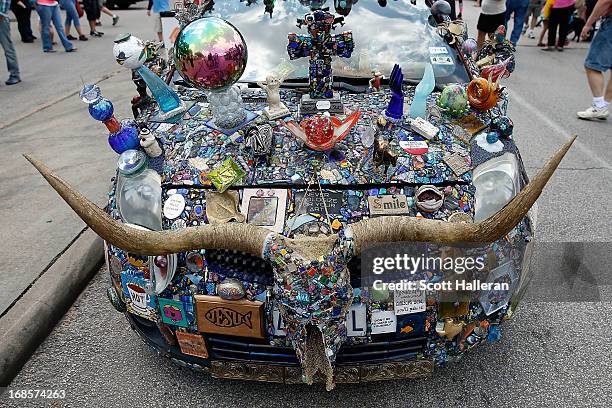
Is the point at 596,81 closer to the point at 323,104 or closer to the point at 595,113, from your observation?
the point at 595,113

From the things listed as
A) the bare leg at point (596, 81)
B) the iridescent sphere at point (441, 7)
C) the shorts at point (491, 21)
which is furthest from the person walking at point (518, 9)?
the iridescent sphere at point (441, 7)

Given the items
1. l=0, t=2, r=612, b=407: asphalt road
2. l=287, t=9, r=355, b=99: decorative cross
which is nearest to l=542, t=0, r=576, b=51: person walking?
l=0, t=2, r=612, b=407: asphalt road

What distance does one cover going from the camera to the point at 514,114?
760 cm

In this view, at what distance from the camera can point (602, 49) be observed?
7.00 m

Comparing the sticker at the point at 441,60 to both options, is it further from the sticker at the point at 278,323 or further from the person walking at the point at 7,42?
the person walking at the point at 7,42

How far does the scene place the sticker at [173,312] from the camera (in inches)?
95.7

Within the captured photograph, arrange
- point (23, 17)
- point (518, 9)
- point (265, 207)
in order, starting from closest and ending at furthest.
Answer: point (265, 207) < point (518, 9) < point (23, 17)

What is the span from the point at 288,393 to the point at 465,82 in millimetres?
2198

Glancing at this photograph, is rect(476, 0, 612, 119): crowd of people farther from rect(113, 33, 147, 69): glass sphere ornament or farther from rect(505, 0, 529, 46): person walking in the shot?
rect(113, 33, 147, 69): glass sphere ornament

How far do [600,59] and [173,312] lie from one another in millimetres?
6966

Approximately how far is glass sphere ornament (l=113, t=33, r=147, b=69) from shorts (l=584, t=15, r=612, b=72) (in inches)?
253

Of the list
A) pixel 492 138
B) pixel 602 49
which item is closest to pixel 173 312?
pixel 492 138

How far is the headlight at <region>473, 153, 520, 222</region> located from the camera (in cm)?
245

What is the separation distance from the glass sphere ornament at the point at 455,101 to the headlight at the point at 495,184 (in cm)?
37
